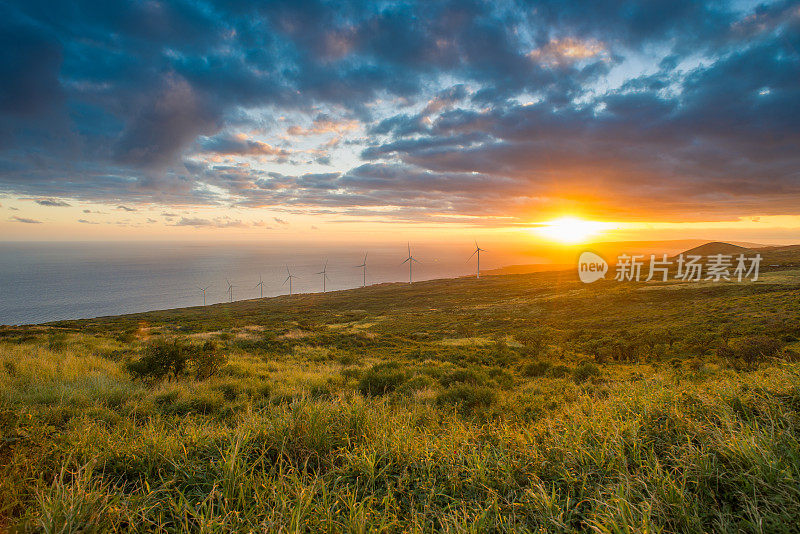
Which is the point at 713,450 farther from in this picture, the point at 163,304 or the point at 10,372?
the point at 163,304

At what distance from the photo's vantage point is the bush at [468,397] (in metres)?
9.50

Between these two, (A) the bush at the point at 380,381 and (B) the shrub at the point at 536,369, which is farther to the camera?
(B) the shrub at the point at 536,369

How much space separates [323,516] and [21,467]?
145 inches

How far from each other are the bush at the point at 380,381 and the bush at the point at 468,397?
1.93m

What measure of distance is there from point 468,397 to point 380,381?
318cm

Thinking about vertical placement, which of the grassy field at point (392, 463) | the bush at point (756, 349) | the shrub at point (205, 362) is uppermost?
the grassy field at point (392, 463)

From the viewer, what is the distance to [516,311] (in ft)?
159

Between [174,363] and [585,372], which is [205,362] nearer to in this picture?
[174,363]

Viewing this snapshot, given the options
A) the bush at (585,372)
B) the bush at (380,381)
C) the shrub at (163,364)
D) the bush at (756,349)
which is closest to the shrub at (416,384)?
the bush at (380,381)

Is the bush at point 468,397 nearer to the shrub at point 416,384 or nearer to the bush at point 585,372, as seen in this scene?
the shrub at point 416,384

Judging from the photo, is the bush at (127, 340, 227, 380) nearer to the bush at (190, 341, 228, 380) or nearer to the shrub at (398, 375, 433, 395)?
the bush at (190, 341, 228, 380)

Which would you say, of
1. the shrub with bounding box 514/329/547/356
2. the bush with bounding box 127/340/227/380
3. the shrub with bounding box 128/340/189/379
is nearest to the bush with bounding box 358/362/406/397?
the bush with bounding box 127/340/227/380

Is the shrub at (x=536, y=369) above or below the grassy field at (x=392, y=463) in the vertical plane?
below

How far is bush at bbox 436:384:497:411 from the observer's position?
374 inches
